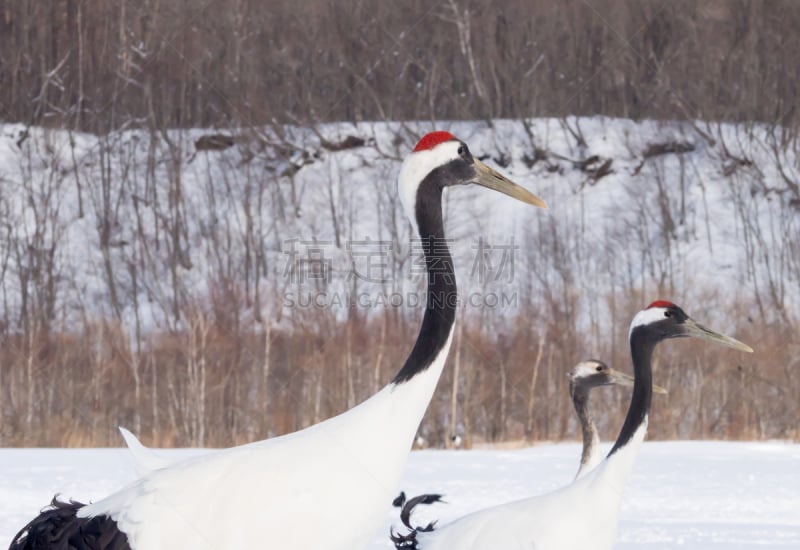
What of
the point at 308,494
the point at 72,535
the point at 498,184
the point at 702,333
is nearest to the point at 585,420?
the point at 702,333

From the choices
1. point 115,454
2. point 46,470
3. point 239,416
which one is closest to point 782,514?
point 46,470

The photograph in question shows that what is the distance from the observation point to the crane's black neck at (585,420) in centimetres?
549

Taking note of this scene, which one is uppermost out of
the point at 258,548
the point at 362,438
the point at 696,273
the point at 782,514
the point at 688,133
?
the point at 688,133

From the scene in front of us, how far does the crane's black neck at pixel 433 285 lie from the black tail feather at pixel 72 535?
734 millimetres

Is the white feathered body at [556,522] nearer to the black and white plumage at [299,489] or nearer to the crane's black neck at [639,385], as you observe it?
the crane's black neck at [639,385]

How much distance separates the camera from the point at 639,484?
9328 mm

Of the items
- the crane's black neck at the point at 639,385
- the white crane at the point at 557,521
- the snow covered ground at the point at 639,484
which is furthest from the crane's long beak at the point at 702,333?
the snow covered ground at the point at 639,484

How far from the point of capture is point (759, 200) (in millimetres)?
22312

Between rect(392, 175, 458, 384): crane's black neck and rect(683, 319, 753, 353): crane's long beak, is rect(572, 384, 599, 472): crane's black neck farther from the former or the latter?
rect(392, 175, 458, 384): crane's black neck

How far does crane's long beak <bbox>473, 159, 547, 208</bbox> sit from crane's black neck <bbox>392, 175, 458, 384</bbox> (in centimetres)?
15

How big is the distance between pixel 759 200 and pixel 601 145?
301cm

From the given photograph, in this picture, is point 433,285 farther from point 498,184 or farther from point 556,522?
point 556,522

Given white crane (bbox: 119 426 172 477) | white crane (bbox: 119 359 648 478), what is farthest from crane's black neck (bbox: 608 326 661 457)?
white crane (bbox: 119 426 172 477)

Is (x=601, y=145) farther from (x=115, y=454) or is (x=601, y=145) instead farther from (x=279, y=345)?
(x=115, y=454)
